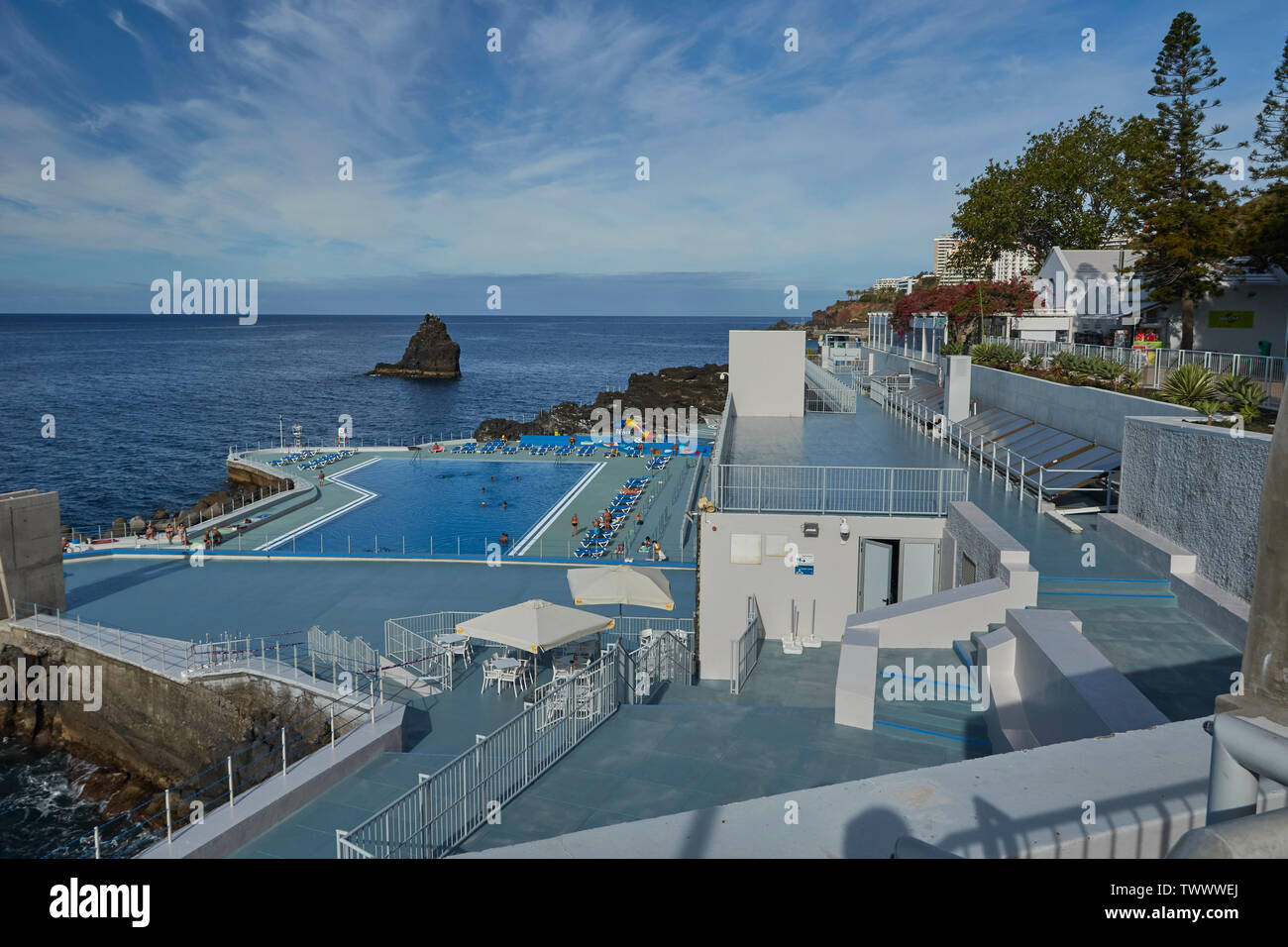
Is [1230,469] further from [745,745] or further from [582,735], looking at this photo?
[582,735]

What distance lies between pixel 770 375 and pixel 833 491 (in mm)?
12797

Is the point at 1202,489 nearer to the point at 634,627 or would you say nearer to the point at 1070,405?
the point at 1070,405

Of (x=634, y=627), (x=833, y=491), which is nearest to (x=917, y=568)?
(x=833, y=491)

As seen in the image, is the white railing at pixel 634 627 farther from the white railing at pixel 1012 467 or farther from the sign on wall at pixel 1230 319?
the sign on wall at pixel 1230 319

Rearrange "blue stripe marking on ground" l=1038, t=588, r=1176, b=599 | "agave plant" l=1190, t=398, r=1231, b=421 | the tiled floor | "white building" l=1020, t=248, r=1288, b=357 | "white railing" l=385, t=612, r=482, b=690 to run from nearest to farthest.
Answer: "blue stripe marking on ground" l=1038, t=588, r=1176, b=599
"agave plant" l=1190, t=398, r=1231, b=421
"white railing" l=385, t=612, r=482, b=690
the tiled floor
"white building" l=1020, t=248, r=1288, b=357

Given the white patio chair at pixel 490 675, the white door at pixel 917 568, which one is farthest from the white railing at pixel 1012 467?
the white patio chair at pixel 490 675

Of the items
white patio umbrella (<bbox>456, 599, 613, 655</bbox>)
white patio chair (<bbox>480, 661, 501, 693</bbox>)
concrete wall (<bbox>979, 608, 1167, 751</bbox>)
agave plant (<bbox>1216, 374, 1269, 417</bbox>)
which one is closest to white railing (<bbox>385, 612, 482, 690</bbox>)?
white patio chair (<bbox>480, 661, 501, 693</bbox>)

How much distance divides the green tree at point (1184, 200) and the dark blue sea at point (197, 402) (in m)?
45.0

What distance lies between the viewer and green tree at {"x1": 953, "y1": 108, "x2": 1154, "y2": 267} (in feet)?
135

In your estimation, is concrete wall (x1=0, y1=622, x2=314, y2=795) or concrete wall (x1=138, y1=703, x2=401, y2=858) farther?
concrete wall (x1=0, y1=622, x2=314, y2=795)

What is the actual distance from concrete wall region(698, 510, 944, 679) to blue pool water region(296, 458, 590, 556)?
11674mm

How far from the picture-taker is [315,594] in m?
20.7

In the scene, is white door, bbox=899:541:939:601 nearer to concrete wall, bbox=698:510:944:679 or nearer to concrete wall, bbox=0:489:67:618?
concrete wall, bbox=698:510:944:679
